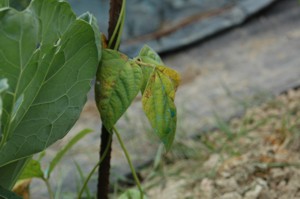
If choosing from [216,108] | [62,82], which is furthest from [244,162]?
[62,82]

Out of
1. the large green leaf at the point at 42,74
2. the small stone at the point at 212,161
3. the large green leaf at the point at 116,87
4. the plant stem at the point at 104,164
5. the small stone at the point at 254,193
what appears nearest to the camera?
the large green leaf at the point at 42,74

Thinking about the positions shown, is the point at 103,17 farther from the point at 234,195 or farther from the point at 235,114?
the point at 234,195

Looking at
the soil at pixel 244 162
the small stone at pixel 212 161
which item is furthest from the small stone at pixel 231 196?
the small stone at pixel 212 161

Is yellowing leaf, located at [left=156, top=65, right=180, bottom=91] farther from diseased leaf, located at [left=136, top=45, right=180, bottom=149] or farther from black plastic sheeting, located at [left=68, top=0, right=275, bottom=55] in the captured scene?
black plastic sheeting, located at [left=68, top=0, right=275, bottom=55]

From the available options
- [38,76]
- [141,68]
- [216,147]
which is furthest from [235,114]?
[38,76]

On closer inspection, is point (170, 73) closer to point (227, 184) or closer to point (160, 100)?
point (160, 100)

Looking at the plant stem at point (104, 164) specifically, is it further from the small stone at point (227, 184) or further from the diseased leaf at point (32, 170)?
the small stone at point (227, 184)
